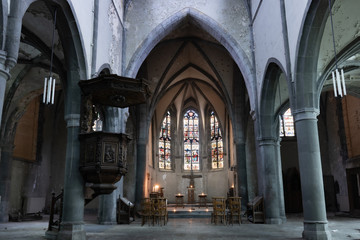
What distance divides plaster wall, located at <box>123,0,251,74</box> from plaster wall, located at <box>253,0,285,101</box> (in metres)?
0.79

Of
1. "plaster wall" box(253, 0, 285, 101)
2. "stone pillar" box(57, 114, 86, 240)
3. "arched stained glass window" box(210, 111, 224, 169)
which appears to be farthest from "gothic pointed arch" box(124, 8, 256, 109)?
"arched stained glass window" box(210, 111, 224, 169)

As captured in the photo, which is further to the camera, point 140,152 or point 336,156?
point 336,156

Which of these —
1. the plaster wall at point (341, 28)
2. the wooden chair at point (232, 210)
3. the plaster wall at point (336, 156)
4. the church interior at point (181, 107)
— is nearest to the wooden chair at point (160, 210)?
the church interior at point (181, 107)

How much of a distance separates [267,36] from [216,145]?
51.1ft

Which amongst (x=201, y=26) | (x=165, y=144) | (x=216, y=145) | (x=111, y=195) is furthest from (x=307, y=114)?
(x=165, y=144)

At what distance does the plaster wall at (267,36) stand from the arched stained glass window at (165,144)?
14576 mm

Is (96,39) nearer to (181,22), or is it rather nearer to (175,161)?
(181,22)

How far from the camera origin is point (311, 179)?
897 cm

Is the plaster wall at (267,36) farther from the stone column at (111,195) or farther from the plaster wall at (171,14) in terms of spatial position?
the stone column at (111,195)

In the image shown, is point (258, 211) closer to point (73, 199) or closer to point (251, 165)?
point (251, 165)

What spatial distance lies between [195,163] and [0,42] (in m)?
23.6

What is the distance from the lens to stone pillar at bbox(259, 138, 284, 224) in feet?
42.8

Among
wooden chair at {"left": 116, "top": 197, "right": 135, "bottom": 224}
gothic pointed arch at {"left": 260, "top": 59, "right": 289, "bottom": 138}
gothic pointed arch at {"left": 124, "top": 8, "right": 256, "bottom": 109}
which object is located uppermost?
gothic pointed arch at {"left": 124, "top": 8, "right": 256, "bottom": 109}

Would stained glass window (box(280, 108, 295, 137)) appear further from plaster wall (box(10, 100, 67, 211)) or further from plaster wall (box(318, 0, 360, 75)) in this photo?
plaster wall (box(10, 100, 67, 211))
